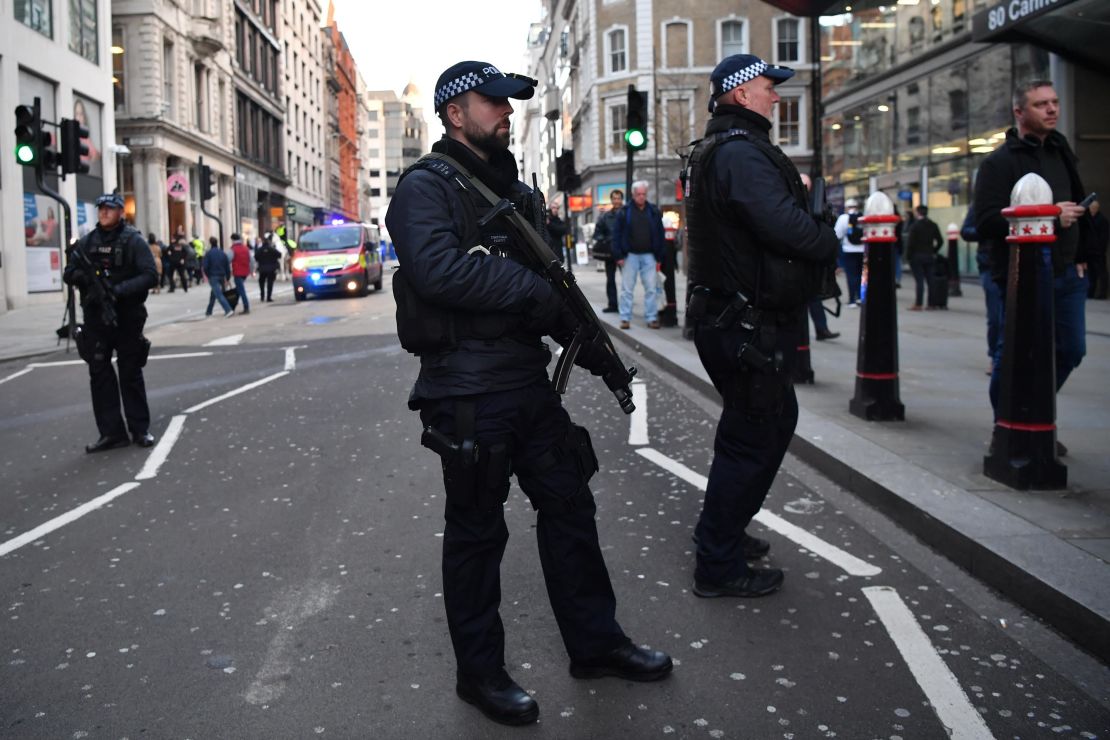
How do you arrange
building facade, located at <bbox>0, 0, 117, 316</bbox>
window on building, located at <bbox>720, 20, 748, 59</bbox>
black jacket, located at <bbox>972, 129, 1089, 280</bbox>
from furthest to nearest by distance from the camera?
window on building, located at <bbox>720, 20, 748, 59</bbox> < building facade, located at <bbox>0, 0, 117, 316</bbox> < black jacket, located at <bbox>972, 129, 1089, 280</bbox>

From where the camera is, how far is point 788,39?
51.4 metres

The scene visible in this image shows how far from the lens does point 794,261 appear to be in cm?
380

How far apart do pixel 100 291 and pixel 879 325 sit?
17.1ft

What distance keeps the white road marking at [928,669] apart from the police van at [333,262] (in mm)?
23676

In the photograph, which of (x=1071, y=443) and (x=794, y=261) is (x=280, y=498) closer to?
A: (x=794, y=261)

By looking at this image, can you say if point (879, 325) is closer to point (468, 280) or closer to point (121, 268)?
point (468, 280)

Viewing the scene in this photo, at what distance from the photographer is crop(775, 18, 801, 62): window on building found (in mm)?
51219

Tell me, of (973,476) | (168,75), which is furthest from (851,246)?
(168,75)

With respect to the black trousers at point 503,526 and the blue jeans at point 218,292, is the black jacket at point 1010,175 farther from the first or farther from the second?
the blue jeans at point 218,292

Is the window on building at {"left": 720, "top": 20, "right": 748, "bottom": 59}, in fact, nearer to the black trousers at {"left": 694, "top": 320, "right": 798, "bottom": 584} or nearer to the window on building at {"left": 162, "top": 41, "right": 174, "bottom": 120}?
the window on building at {"left": 162, "top": 41, "right": 174, "bottom": 120}

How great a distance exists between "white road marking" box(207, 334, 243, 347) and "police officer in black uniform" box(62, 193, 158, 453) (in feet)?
24.7

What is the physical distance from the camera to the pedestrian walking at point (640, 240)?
13.3m

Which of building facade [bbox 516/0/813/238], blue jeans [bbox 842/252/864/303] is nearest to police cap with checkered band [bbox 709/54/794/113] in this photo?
blue jeans [bbox 842/252/864/303]

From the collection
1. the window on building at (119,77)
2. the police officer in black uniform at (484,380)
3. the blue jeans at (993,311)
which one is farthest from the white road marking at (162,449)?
the window on building at (119,77)
